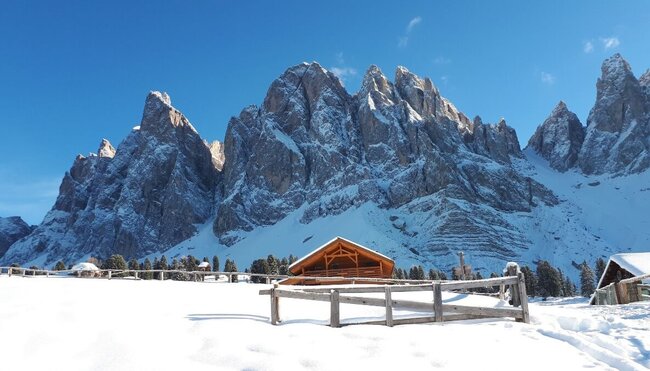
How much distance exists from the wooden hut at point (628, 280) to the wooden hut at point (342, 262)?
14037 mm

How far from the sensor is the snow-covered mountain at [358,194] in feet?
481

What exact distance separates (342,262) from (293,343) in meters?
26.9

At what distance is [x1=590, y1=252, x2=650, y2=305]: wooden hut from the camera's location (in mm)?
24250

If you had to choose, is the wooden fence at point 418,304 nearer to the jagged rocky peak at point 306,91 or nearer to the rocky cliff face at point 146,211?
the rocky cliff face at point 146,211

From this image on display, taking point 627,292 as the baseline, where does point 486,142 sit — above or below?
above

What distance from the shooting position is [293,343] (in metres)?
8.27

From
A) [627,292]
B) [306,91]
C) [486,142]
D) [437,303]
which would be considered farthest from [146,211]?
[437,303]

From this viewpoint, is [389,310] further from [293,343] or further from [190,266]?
[190,266]

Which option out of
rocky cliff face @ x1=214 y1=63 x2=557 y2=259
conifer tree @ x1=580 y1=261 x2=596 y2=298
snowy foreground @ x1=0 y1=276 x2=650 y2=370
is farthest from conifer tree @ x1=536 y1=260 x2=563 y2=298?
snowy foreground @ x1=0 y1=276 x2=650 y2=370

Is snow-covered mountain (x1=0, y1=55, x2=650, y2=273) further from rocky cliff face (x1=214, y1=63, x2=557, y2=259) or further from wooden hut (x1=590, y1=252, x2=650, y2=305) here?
wooden hut (x1=590, y1=252, x2=650, y2=305)

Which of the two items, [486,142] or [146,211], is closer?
[146,211]

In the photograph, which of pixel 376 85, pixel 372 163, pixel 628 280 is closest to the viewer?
pixel 628 280

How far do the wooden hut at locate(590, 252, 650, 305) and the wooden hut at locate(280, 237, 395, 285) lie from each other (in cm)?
1404

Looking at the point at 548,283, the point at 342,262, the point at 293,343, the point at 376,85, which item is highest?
the point at 376,85
